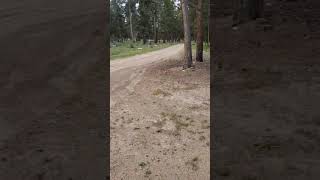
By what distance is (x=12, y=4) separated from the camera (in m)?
1.74

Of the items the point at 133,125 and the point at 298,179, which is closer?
the point at 298,179

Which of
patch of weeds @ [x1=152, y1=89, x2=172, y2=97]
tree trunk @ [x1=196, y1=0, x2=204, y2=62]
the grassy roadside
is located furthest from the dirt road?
the grassy roadside

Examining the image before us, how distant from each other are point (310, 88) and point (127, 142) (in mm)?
1821

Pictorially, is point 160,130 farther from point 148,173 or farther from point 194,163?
point 148,173

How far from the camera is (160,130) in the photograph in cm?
471

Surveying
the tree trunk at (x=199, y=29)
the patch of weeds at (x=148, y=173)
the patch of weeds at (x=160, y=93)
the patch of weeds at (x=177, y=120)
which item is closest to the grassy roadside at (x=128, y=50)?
the tree trunk at (x=199, y=29)

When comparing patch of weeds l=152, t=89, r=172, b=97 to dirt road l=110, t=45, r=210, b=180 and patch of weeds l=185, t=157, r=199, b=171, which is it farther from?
patch of weeds l=185, t=157, r=199, b=171

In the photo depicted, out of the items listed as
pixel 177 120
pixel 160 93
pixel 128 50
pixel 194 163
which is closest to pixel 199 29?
pixel 160 93

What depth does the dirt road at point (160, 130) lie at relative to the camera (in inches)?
129

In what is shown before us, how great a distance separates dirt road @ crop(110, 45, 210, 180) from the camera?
129 inches

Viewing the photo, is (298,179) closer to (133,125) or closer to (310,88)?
(310,88)

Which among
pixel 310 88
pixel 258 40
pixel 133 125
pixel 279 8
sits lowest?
pixel 133 125

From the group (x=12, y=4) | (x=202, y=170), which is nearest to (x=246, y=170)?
(x=202, y=170)

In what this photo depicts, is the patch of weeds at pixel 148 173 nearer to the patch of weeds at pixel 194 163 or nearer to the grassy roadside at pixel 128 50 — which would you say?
the patch of weeds at pixel 194 163
